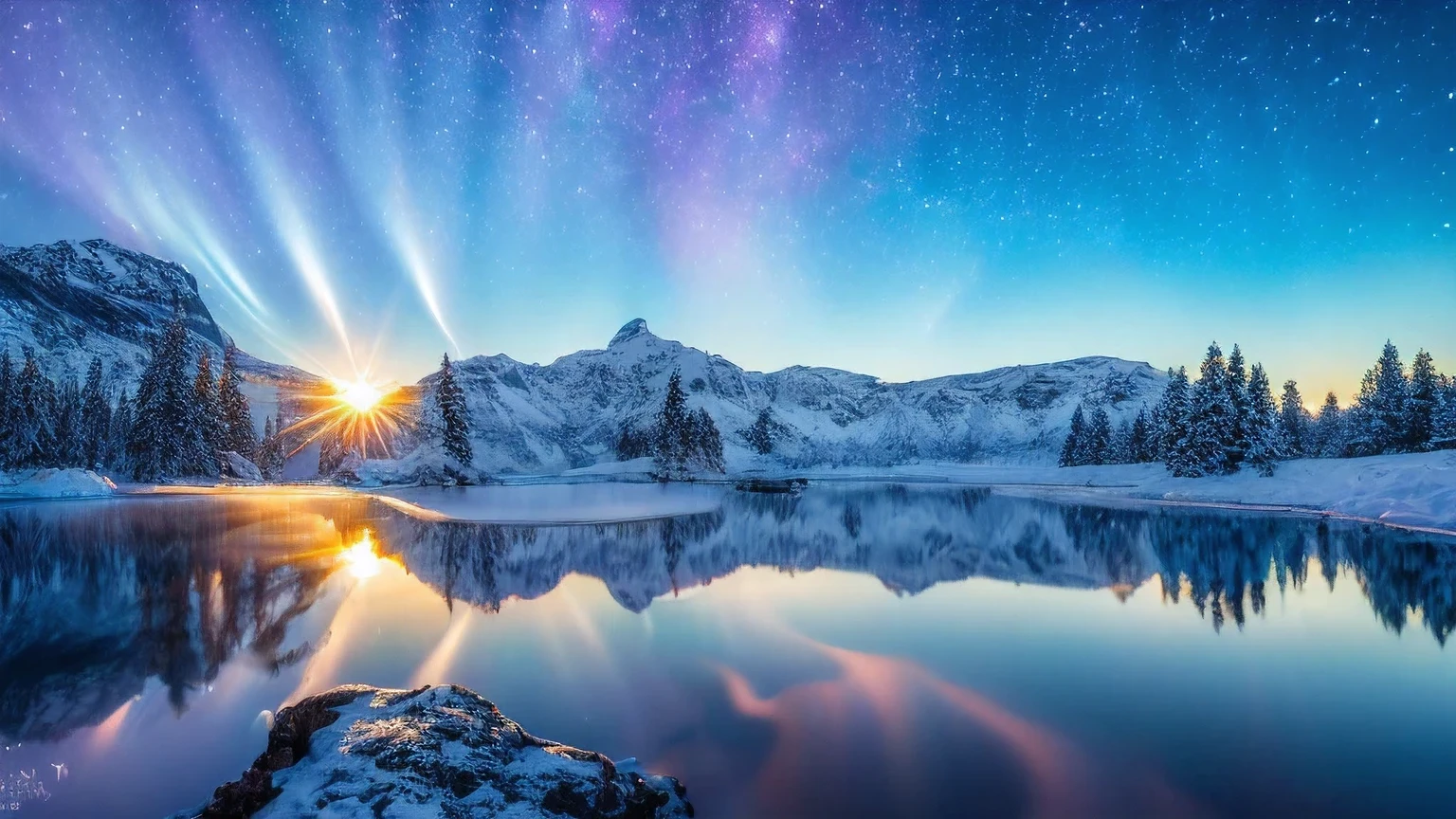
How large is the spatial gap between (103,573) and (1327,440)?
476 feet

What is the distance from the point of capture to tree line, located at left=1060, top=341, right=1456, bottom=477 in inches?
2127

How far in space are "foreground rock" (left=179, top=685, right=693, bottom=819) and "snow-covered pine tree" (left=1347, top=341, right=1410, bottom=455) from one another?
9470 cm

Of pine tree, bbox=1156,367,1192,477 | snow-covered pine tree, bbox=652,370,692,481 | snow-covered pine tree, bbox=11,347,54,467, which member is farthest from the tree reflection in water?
snow-covered pine tree, bbox=652,370,692,481

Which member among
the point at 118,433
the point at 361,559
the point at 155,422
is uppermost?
the point at 155,422

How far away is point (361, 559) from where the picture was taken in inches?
853

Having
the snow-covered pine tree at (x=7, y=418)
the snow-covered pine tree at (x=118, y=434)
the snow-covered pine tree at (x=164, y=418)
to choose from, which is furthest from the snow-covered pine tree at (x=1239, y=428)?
the snow-covered pine tree at (x=118, y=434)

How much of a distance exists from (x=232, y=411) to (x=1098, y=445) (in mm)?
121726

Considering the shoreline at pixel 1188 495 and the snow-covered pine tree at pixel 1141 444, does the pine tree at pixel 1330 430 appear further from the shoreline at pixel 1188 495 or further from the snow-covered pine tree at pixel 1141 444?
the shoreline at pixel 1188 495

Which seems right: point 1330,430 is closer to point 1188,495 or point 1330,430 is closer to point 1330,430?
point 1330,430

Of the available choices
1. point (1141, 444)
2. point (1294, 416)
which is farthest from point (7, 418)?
point (1294, 416)

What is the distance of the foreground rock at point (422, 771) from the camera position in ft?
17.1

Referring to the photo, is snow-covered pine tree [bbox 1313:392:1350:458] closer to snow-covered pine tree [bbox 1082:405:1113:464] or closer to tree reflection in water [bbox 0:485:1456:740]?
snow-covered pine tree [bbox 1082:405:1113:464]

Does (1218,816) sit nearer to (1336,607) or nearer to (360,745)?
(360,745)

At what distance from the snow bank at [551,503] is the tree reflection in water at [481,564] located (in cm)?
265
